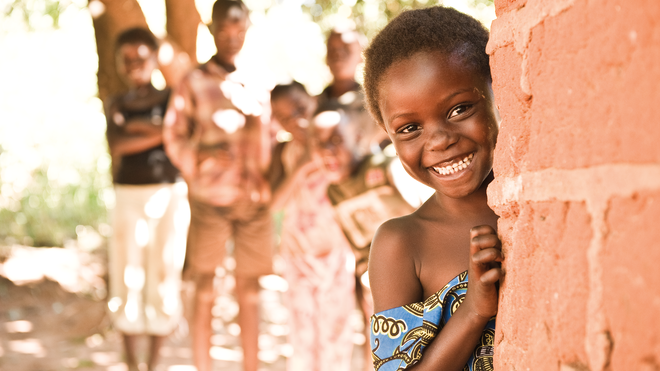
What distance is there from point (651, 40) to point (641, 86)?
0.05 meters

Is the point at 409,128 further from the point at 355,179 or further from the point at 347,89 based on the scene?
the point at 347,89

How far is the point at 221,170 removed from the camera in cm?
→ 410

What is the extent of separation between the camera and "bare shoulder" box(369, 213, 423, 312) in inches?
53.4

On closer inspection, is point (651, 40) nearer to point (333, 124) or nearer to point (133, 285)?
point (333, 124)

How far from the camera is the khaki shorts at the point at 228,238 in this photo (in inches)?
166

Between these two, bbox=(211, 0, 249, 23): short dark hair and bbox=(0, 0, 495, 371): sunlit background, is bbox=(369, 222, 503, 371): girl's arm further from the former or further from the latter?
bbox=(0, 0, 495, 371): sunlit background

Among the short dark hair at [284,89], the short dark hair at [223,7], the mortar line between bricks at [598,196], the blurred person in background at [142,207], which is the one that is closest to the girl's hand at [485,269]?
the mortar line between bricks at [598,196]

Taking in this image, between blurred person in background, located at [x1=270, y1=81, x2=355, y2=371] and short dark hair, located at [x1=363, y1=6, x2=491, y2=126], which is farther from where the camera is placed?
blurred person in background, located at [x1=270, y1=81, x2=355, y2=371]

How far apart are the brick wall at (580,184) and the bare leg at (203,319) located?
3454 mm

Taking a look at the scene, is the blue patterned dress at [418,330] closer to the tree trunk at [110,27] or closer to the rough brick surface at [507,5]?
the rough brick surface at [507,5]

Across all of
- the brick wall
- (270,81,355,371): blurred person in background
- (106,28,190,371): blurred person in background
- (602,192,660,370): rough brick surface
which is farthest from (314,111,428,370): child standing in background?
(602,192,660,370): rough brick surface

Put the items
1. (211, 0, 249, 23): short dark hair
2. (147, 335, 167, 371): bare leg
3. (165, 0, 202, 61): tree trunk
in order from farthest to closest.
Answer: (165, 0, 202, 61): tree trunk
(147, 335, 167, 371): bare leg
(211, 0, 249, 23): short dark hair

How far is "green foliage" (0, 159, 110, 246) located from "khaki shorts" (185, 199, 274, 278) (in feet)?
17.3

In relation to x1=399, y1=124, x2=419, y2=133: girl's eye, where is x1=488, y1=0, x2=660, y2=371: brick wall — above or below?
below
